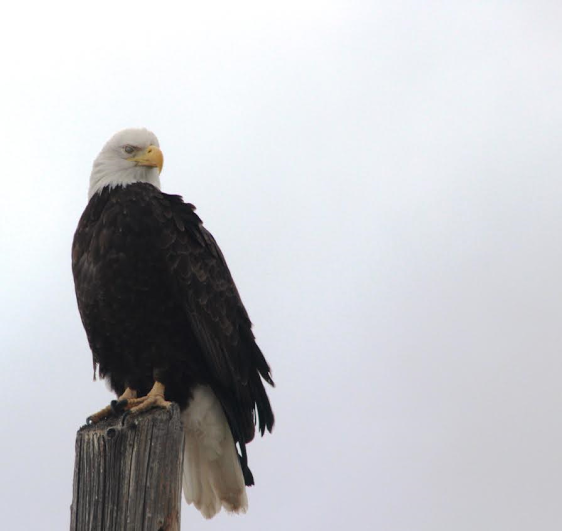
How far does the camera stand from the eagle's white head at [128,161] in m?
5.67

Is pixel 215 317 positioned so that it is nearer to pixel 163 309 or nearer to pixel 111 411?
pixel 163 309

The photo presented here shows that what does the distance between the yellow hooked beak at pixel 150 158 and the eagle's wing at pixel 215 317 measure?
33 centimetres

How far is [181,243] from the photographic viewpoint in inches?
207

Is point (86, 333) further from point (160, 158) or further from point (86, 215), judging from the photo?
point (160, 158)

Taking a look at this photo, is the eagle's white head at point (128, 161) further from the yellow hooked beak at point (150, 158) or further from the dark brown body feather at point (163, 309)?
the dark brown body feather at point (163, 309)

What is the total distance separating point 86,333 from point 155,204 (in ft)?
2.86

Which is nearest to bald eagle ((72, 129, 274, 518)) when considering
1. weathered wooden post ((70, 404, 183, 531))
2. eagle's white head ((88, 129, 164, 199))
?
eagle's white head ((88, 129, 164, 199))

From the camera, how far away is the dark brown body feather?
16.8ft

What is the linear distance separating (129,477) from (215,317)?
78.6 inches

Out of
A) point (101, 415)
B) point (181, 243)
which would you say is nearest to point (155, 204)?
point (181, 243)

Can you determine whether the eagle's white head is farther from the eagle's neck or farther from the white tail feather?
the white tail feather

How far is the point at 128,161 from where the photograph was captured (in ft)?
18.7

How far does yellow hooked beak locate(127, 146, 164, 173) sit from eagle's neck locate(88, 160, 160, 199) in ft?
0.14

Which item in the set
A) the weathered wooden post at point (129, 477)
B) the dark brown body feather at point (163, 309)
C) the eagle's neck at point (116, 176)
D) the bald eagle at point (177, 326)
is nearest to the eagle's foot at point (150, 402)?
the bald eagle at point (177, 326)
